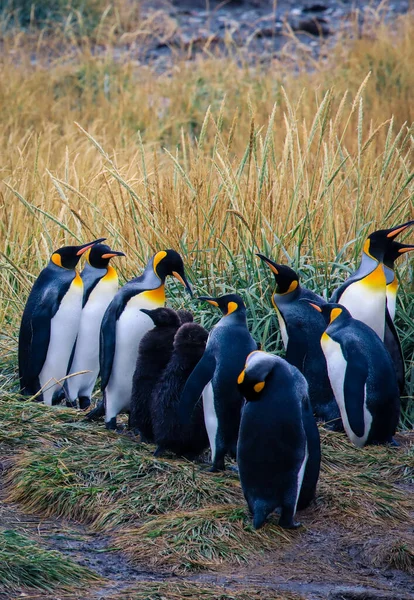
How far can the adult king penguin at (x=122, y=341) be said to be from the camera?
184 inches

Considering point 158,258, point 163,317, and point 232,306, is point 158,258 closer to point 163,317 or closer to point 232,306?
point 163,317

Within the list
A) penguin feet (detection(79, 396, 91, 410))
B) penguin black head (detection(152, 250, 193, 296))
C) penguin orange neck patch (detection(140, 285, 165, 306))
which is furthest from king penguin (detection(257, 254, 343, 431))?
penguin feet (detection(79, 396, 91, 410))

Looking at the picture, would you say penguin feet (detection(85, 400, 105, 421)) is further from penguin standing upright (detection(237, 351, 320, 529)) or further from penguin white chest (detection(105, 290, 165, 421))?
penguin standing upright (detection(237, 351, 320, 529))

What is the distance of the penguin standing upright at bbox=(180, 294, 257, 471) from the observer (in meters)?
3.99

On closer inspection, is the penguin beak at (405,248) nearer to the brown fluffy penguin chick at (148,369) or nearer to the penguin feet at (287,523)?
the brown fluffy penguin chick at (148,369)

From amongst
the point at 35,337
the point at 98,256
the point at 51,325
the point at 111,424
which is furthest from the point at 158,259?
the point at 111,424

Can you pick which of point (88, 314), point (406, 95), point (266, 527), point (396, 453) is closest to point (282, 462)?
point (266, 527)

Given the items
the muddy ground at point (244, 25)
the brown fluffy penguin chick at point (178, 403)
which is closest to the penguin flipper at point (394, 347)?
the brown fluffy penguin chick at point (178, 403)

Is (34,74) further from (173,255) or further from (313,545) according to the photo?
(313,545)

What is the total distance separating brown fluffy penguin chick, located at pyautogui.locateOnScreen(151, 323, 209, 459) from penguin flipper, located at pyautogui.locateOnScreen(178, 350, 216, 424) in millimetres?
140

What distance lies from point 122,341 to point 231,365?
889mm

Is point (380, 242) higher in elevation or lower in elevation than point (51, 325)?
higher

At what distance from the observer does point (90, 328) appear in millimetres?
5102

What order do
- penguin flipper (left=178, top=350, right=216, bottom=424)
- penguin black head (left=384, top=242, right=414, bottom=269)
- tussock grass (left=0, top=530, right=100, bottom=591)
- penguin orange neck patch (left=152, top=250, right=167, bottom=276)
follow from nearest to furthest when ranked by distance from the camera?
1. tussock grass (left=0, top=530, right=100, bottom=591)
2. penguin flipper (left=178, top=350, right=216, bottom=424)
3. penguin orange neck patch (left=152, top=250, right=167, bottom=276)
4. penguin black head (left=384, top=242, right=414, bottom=269)
